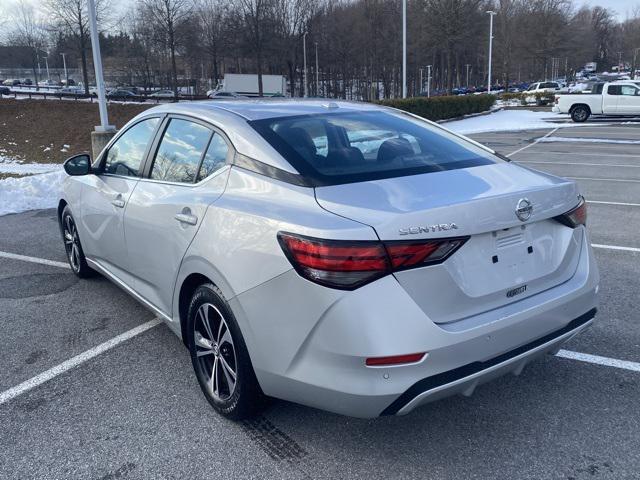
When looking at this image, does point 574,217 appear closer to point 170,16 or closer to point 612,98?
point 612,98

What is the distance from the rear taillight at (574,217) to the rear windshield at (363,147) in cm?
52

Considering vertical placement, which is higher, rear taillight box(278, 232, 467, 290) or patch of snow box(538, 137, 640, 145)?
rear taillight box(278, 232, 467, 290)

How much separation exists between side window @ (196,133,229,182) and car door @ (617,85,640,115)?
96.5 feet

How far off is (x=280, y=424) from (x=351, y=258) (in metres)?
1.19

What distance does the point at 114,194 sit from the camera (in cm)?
413

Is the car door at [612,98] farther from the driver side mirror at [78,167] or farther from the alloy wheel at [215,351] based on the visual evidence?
the alloy wheel at [215,351]

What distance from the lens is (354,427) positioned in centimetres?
300

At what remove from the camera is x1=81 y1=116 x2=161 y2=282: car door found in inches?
158

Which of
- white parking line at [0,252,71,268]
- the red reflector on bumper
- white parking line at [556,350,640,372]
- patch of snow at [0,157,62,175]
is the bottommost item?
patch of snow at [0,157,62,175]

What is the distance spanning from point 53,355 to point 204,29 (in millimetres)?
70869

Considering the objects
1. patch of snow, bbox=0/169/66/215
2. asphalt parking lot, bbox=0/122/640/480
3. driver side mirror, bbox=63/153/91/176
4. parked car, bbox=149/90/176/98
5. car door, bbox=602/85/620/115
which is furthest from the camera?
parked car, bbox=149/90/176/98

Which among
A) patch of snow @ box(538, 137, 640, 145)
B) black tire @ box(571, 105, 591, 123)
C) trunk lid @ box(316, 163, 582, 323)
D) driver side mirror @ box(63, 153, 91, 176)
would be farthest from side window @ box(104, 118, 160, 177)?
black tire @ box(571, 105, 591, 123)

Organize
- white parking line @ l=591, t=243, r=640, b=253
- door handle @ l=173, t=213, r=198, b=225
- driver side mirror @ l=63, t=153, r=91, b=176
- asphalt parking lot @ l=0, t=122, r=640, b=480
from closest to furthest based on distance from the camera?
asphalt parking lot @ l=0, t=122, r=640, b=480
door handle @ l=173, t=213, r=198, b=225
driver side mirror @ l=63, t=153, r=91, b=176
white parking line @ l=591, t=243, r=640, b=253

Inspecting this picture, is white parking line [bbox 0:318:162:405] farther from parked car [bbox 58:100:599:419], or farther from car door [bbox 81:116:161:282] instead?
parked car [bbox 58:100:599:419]
